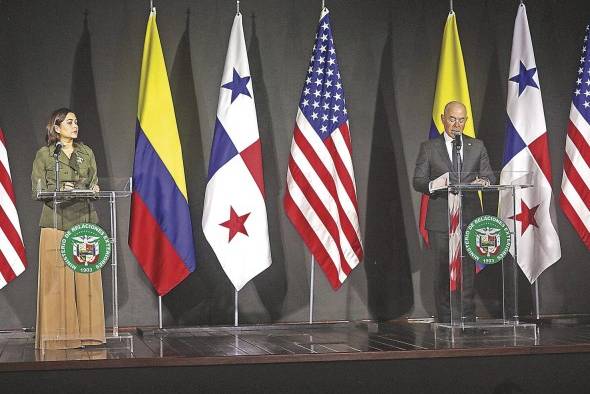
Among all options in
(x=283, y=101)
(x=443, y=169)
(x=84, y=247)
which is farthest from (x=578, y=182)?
(x=84, y=247)

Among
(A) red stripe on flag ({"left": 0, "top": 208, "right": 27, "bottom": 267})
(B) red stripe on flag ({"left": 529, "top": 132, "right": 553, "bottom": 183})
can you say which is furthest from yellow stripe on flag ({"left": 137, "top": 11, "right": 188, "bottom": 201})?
(B) red stripe on flag ({"left": 529, "top": 132, "right": 553, "bottom": 183})

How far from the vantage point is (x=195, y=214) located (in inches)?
287

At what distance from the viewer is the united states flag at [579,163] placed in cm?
695

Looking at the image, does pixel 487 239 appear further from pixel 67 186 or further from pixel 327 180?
pixel 67 186

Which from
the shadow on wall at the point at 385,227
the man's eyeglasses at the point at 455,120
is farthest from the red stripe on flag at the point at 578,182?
the man's eyeglasses at the point at 455,120

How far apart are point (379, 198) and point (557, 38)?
2.08 metres

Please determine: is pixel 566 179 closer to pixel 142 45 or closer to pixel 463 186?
pixel 463 186

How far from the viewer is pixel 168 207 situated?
6641mm

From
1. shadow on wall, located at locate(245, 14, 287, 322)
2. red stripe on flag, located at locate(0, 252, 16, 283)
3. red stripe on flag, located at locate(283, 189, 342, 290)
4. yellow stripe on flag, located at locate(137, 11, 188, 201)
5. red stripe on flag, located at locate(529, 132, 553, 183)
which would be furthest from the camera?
shadow on wall, located at locate(245, 14, 287, 322)

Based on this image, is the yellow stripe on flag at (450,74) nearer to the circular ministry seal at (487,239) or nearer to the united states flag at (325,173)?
the united states flag at (325,173)

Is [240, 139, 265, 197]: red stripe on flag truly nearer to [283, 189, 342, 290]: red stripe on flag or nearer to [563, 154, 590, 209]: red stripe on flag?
[283, 189, 342, 290]: red stripe on flag

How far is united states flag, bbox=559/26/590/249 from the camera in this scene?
6949 millimetres

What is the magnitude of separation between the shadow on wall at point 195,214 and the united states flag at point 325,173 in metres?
0.84

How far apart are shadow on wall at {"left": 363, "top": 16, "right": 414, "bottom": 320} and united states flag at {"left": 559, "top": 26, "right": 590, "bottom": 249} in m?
1.36
